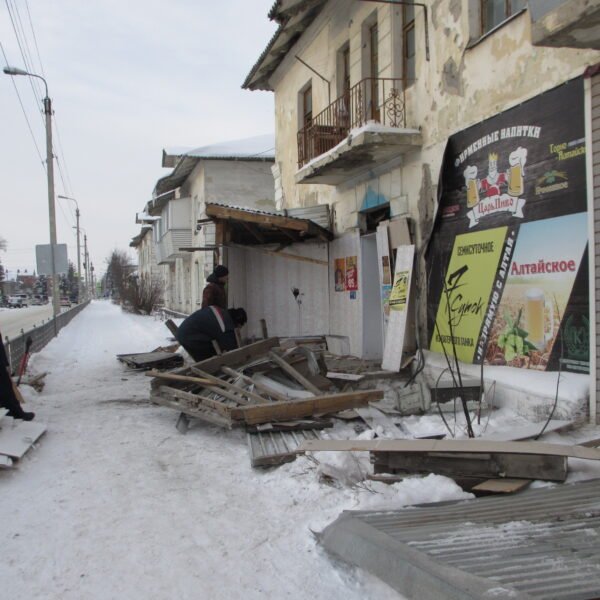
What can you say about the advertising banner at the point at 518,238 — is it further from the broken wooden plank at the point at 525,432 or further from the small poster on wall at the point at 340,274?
the small poster on wall at the point at 340,274

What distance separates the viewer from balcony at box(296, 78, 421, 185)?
7945 millimetres

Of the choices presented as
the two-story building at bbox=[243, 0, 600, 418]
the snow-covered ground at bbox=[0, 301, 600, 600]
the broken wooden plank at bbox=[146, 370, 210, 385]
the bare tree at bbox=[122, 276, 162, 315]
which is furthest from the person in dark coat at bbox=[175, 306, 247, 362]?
the bare tree at bbox=[122, 276, 162, 315]

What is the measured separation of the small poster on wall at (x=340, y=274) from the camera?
34.5 feet

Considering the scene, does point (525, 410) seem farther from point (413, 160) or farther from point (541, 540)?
point (413, 160)

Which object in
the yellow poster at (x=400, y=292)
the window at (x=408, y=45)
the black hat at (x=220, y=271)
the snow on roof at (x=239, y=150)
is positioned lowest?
the yellow poster at (x=400, y=292)

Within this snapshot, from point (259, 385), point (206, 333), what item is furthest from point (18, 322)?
point (259, 385)

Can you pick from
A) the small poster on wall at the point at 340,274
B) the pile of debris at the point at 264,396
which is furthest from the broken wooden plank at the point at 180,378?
the small poster on wall at the point at 340,274

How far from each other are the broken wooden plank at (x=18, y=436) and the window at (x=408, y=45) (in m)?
7.13

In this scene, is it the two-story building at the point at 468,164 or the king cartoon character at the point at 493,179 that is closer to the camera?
the two-story building at the point at 468,164

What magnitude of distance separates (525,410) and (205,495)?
11.3 ft

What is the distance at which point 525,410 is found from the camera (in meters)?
5.61

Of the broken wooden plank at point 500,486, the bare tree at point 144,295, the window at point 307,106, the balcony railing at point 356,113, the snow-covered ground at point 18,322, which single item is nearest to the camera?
the broken wooden plank at point 500,486

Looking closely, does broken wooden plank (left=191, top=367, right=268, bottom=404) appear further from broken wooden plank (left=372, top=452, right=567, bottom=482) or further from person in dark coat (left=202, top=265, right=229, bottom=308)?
person in dark coat (left=202, top=265, right=229, bottom=308)

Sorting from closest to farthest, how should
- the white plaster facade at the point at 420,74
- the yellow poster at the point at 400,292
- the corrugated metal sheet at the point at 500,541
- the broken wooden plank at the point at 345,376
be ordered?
1. the corrugated metal sheet at the point at 500,541
2. the white plaster facade at the point at 420,74
3. the broken wooden plank at the point at 345,376
4. the yellow poster at the point at 400,292
